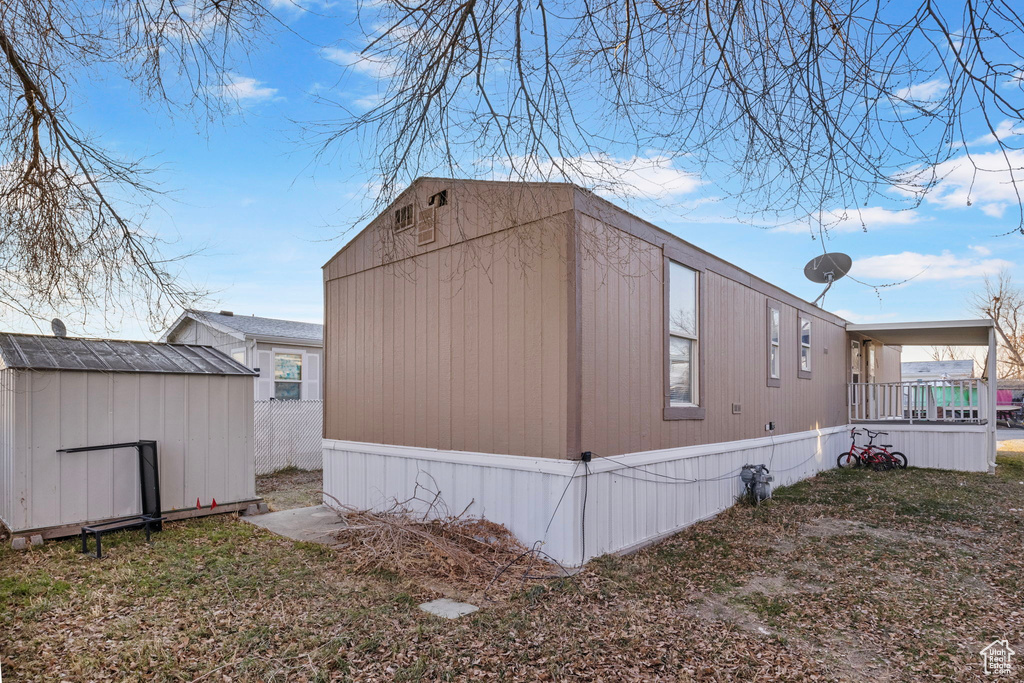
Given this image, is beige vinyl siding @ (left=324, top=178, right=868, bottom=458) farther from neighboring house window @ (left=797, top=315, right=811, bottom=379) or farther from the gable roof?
neighboring house window @ (left=797, top=315, right=811, bottom=379)

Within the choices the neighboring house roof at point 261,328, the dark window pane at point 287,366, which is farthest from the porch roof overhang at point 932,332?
the dark window pane at point 287,366

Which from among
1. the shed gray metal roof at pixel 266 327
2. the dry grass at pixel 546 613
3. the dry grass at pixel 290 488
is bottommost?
the dry grass at pixel 290 488

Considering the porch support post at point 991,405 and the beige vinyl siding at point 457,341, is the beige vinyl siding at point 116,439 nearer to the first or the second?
the beige vinyl siding at point 457,341

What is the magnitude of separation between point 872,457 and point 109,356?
12900mm

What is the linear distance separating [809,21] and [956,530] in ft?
21.0

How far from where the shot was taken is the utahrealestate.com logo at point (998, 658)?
3484 millimetres

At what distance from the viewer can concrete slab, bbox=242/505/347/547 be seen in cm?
650

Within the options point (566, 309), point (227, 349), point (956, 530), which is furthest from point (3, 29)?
point (227, 349)

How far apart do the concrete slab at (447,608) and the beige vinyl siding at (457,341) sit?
1.48m

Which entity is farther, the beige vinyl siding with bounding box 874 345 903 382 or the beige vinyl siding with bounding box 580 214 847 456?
Answer: the beige vinyl siding with bounding box 874 345 903 382

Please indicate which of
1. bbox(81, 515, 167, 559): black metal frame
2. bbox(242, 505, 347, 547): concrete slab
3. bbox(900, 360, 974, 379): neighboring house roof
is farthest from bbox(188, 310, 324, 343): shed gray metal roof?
bbox(900, 360, 974, 379): neighboring house roof

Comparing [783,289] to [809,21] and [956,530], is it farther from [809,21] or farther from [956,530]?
[809,21]

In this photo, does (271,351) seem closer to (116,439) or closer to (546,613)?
(116,439)

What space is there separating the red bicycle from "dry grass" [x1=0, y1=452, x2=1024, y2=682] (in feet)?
17.9
